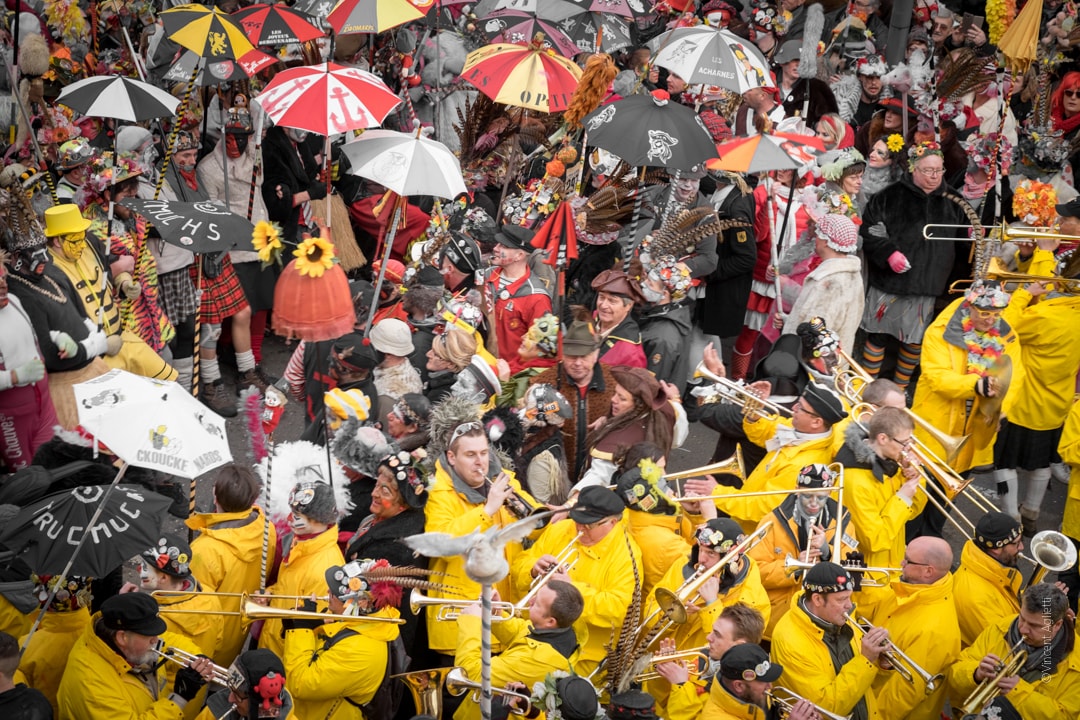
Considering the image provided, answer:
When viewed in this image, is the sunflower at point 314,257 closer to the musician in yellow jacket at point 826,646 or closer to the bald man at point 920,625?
the musician in yellow jacket at point 826,646

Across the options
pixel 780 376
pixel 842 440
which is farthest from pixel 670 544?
pixel 780 376

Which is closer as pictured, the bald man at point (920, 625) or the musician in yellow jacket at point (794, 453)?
the bald man at point (920, 625)

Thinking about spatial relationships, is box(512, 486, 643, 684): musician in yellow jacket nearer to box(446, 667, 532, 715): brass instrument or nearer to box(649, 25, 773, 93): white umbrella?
box(446, 667, 532, 715): brass instrument

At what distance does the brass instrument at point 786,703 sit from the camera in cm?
492

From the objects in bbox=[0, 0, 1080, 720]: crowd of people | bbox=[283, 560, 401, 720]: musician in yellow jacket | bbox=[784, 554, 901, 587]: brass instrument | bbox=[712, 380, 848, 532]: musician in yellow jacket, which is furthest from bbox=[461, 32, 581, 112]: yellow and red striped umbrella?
bbox=[283, 560, 401, 720]: musician in yellow jacket

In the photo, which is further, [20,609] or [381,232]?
[381,232]

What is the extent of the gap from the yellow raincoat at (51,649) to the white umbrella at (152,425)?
784 millimetres

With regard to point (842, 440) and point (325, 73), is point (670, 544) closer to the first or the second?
point (842, 440)

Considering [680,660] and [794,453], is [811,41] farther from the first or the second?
[680,660]

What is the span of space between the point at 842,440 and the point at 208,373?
5.09 m

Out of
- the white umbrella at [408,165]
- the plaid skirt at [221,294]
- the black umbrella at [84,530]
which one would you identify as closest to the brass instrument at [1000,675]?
the black umbrella at [84,530]

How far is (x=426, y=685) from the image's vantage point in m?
5.35

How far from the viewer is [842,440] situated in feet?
20.9

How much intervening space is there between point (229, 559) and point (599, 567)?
1760mm
